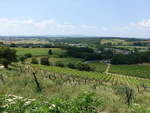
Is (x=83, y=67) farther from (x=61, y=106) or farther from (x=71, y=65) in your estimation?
(x=61, y=106)

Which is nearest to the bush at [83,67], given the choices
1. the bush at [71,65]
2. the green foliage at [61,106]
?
the bush at [71,65]

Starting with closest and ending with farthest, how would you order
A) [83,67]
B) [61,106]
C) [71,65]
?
1. [61,106]
2. [83,67]
3. [71,65]

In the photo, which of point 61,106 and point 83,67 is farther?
point 83,67

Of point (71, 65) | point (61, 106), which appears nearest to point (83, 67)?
point (71, 65)

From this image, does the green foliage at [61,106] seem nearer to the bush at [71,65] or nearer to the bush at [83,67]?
the bush at [83,67]

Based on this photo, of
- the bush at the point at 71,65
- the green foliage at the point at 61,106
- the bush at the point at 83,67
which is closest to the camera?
the green foliage at the point at 61,106

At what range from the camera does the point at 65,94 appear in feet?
25.5

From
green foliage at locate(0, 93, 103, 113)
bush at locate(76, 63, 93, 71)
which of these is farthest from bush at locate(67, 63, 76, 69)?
green foliage at locate(0, 93, 103, 113)

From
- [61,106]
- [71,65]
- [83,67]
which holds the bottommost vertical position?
[83,67]

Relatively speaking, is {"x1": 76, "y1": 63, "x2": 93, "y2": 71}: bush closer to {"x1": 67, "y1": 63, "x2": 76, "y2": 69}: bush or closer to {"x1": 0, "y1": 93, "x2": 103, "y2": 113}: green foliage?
{"x1": 67, "y1": 63, "x2": 76, "y2": 69}: bush

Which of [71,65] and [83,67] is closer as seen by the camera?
[83,67]

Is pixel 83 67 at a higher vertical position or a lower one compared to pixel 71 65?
lower

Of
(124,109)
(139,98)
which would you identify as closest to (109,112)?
(124,109)

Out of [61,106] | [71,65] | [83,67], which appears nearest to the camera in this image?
[61,106]
